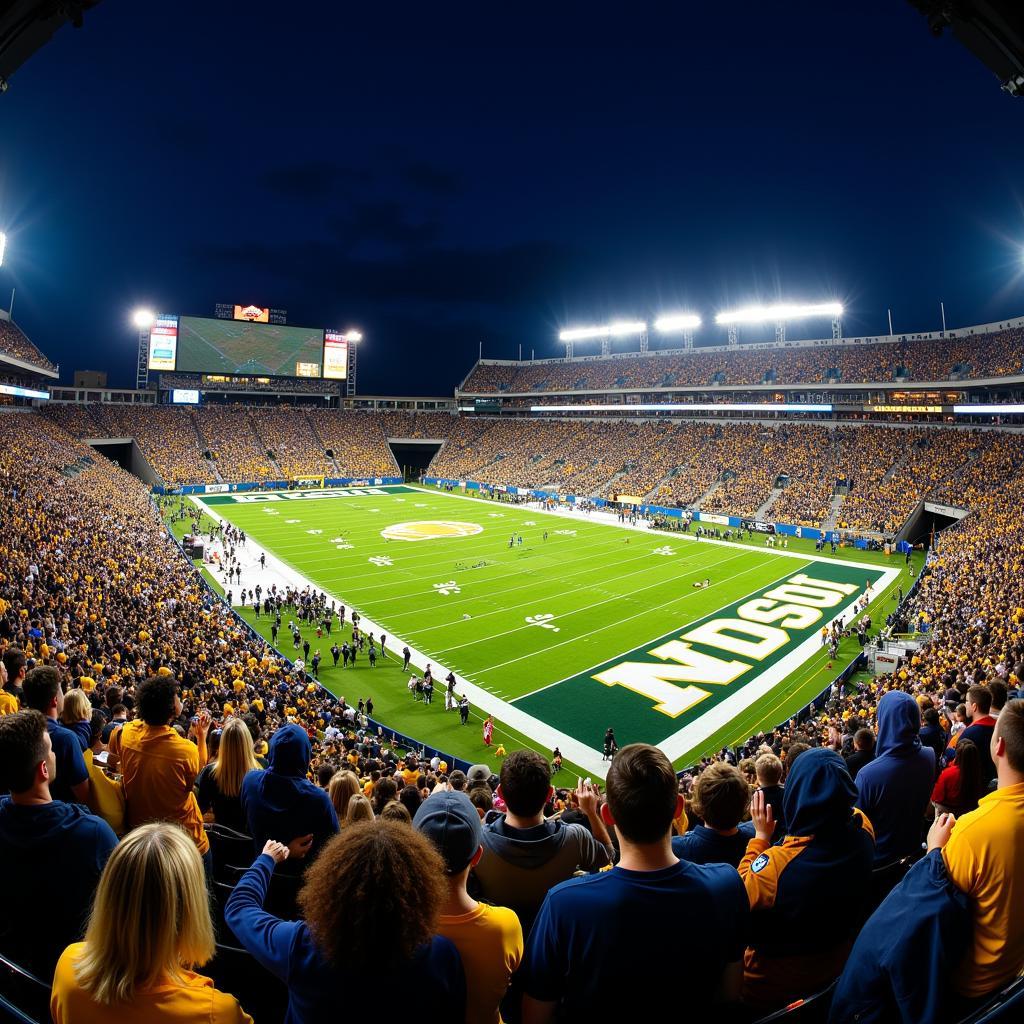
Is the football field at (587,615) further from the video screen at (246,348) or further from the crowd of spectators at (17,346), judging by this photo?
the video screen at (246,348)

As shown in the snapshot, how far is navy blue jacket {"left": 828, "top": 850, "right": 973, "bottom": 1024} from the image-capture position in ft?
7.64

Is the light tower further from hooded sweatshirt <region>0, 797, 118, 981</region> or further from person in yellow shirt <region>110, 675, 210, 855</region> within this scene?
hooded sweatshirt <region>0, 797, 118, 981</region>

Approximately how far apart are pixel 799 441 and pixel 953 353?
13352 mm

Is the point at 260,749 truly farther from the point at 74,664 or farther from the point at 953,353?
the point at 953,353

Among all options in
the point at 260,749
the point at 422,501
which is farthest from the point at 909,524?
the point at 260,749

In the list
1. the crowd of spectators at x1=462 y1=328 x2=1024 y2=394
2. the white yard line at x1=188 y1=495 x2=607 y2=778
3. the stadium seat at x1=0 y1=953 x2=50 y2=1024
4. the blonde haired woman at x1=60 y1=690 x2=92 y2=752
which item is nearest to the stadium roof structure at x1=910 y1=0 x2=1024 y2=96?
the stadium seat at x1=0 y1=953 x2=50 y2=1024

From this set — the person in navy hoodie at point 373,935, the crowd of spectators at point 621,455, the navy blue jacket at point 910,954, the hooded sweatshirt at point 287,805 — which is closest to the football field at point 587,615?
the crowd of spectators at point 621,455

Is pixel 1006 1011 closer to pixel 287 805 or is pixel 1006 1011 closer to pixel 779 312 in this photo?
pixel 287 805

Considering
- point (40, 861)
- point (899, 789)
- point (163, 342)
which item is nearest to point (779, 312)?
point (163, 342)

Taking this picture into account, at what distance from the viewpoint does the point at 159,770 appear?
14.1 ft

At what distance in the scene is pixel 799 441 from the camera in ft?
186

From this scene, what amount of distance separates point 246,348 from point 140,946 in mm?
81702

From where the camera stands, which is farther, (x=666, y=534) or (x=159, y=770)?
(x=666, y=534)

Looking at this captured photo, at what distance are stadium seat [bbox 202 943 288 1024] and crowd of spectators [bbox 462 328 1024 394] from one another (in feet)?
181
